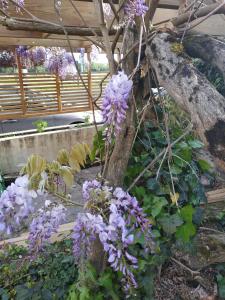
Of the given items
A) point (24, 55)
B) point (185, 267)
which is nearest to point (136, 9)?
point (185, 267)

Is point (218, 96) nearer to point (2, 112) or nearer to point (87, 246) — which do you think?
point (87, 246)

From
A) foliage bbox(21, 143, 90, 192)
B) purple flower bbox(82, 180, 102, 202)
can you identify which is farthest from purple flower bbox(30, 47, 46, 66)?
purple flower bbox(82, 180, 102, 202)

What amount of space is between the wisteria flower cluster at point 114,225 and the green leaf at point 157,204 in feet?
2.03

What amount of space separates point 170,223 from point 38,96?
646cm

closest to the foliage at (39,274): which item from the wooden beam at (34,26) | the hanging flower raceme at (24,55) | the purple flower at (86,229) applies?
the purple flower at (86,229)

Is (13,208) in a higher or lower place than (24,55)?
higher

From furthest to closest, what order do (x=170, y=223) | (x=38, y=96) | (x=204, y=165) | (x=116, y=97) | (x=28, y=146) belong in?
(x=38, y=96) → (x=28, y=146) → (x=204, y=165) → (x=170, y=223) → (x=116, y=97)

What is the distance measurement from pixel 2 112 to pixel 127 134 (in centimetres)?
651

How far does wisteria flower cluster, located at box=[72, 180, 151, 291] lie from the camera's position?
96 cm

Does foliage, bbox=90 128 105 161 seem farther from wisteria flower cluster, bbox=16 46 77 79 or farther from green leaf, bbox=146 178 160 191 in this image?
wisteria flower cluster, bbox=16 46 77 79

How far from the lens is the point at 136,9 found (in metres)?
1.23

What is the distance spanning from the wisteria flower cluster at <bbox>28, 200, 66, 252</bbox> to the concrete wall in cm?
347

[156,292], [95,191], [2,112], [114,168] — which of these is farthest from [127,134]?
[2,112]

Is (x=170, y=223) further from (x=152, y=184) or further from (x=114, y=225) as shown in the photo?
(x=114, y=225)
